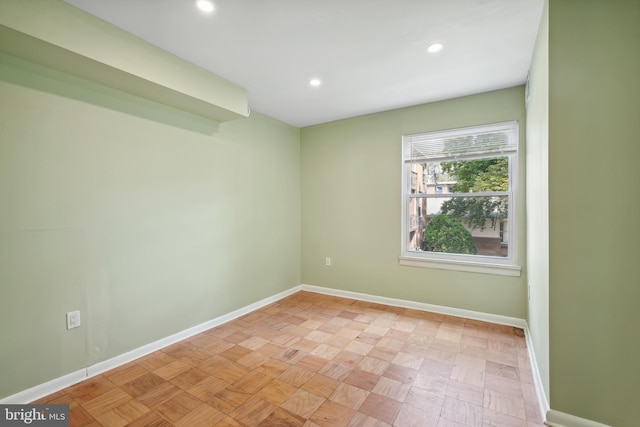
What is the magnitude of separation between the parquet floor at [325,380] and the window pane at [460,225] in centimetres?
85

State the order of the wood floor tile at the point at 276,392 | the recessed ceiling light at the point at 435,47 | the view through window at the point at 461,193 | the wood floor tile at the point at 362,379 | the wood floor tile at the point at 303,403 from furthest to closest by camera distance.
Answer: the view through window at the point at 461,193 < the recessed ceiling light at the point at 435,47 < the wood floor tile at the point at 362,379 < the wood floor tile at the point at 276,392 < the wood floor tile at the point at 303,403

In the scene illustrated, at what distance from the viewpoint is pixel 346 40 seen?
207cm

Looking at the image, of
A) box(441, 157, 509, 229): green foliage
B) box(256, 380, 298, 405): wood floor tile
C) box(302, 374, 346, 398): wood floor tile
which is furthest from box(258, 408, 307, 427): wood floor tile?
box(441, 157, 509, 229): green foliage

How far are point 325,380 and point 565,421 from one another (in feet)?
4.71

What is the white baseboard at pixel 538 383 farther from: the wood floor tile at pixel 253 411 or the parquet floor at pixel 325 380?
the wood floor tile at pixel 253 411

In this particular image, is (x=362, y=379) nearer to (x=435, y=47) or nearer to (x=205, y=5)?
(x=435, y=47)

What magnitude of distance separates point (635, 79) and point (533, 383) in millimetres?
1995

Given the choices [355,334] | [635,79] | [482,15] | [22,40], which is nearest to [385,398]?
[355,334]

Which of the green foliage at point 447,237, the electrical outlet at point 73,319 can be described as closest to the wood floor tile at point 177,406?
the electrical outlet at point 73,319

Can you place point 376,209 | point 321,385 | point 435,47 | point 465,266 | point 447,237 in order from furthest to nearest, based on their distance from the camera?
point 376,209 → point 447,237 → point 465,266 → point 435,47 → point 321,385

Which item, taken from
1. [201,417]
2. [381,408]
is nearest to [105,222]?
[201,417]

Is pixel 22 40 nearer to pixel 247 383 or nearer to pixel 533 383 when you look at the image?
pixel 247 383

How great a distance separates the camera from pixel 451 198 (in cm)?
334

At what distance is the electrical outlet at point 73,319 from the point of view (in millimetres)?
2020
